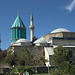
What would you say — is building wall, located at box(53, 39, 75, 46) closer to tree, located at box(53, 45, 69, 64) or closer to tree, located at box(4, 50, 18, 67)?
tree, located at box(53, 45, 69, 64)

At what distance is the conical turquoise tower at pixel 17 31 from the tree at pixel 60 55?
20.6 meters

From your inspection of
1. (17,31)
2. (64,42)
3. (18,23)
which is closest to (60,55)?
(64,42)

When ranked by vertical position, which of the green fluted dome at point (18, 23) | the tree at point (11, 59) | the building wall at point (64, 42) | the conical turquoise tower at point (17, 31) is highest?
the green fluted dome at point (18, 23)

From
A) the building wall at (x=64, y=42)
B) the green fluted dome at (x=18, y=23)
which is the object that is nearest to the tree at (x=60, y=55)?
the building wall at (x=64, y=42)

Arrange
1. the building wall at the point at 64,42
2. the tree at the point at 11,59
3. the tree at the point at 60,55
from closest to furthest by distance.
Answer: the tree at the point at 11,59, the tree at the point at 60,55, the building wall at the point at 64,42

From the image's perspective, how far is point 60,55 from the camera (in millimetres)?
25203

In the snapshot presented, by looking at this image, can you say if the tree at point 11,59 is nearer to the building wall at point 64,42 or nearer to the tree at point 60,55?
the tree at point 60,55

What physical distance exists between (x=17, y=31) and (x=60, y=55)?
2161cm

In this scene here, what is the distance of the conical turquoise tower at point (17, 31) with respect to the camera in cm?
4478

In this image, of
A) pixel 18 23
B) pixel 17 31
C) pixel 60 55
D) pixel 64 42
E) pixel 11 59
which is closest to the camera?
→ pixel 11 59

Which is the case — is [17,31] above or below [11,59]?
above

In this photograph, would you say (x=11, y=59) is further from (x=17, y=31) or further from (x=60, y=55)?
(x=17, y=31)

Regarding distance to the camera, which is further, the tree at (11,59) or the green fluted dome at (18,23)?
the green fluted dome at (18,23)

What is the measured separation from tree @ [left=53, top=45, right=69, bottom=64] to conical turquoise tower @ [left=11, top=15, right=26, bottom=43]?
20.6m
